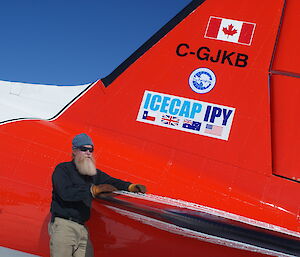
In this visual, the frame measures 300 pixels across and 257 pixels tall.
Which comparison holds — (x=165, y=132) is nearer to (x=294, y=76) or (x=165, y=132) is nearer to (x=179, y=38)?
(x=179, y=38)

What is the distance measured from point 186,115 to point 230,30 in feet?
2.98

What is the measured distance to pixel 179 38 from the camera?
3.42 meters

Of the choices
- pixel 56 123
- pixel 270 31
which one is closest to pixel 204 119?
pixel 270 31

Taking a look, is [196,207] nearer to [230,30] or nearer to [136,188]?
[136,188]

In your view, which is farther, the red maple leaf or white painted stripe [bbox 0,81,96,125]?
white painted stripe [bbox 0,81,96,125]

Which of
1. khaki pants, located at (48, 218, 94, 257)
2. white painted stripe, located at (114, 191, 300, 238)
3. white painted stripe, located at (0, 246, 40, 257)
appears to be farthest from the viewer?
white painted stripe, located at (0, 246, 40, 257)

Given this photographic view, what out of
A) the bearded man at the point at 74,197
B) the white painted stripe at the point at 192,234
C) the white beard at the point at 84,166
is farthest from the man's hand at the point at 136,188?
the white beard at the point at 84,166

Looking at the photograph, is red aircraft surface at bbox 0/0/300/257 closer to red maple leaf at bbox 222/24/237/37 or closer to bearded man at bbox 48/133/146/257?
red maple leaf at bbox 222/24/237/37

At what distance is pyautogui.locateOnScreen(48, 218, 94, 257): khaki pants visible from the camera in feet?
8.98

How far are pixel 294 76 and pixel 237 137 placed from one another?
71 centimetres

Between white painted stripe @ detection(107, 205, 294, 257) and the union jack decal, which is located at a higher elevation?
the union jack decal

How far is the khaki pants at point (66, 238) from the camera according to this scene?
274 cm

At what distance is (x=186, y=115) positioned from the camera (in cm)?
326

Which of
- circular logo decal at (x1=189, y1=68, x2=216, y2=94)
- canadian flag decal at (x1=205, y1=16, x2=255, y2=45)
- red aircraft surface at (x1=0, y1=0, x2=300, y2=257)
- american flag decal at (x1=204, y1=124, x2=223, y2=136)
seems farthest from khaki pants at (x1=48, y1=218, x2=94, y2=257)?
canadian flag decal at (x1=205, y1=16, x2=255, y2=45)
